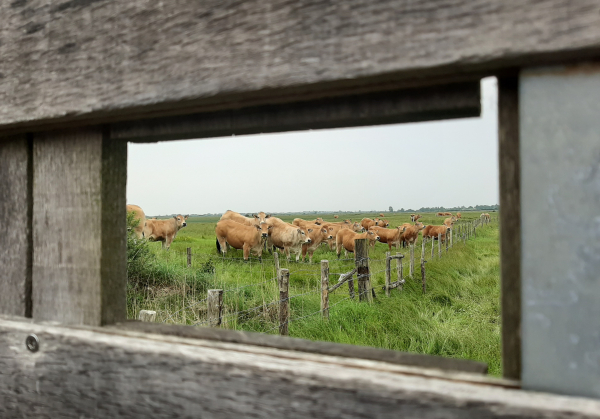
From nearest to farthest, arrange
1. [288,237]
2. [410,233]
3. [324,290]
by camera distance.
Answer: [324,290]
[288,237]
[410,233]

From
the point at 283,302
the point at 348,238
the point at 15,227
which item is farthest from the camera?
the point at 348,238

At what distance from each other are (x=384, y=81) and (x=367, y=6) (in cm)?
13

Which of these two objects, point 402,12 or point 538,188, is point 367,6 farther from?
point 538,188

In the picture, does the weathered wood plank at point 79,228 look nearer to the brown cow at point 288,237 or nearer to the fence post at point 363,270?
the fence post at point 363,270

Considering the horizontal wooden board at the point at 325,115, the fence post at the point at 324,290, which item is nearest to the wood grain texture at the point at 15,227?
the horizontal wooden board at the point at 325,115

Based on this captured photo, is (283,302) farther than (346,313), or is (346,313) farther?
(346,313)

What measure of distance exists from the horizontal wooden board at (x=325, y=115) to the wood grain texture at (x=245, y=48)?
3 centimetres

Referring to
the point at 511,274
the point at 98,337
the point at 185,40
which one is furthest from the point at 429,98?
the point at 98,337

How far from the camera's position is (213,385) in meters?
0.88

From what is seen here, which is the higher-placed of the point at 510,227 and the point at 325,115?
the point at 325,115

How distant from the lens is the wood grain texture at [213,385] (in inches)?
27.3

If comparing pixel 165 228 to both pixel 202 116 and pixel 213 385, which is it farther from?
pixel 213 385

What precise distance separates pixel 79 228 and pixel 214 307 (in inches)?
179

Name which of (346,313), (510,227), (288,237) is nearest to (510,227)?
(510,227)
